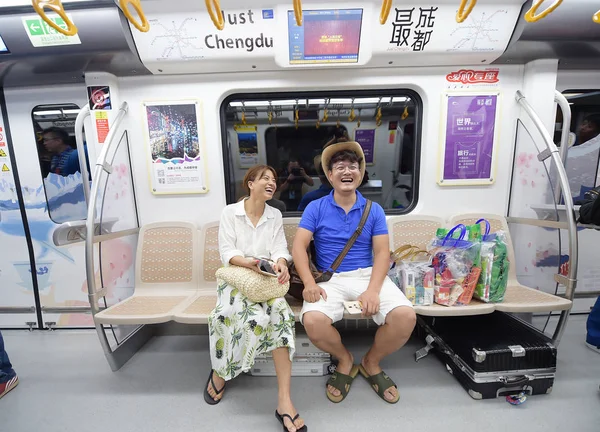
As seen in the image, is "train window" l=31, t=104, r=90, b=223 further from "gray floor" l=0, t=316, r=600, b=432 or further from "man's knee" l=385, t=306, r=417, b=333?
"man's knee" l=385, t=306, r=417, b=333

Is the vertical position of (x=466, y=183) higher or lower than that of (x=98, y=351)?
higher

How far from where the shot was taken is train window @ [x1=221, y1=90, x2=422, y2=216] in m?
2.70

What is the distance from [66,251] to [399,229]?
11.3ft

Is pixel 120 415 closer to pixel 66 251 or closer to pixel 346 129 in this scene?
pixel 66 251

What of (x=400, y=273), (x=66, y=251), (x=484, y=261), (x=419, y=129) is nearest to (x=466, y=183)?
(x=419, y=129)

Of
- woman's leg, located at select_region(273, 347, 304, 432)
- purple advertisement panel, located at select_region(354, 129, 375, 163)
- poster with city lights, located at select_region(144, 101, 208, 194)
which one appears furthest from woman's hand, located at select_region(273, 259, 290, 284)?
purple advertisement panel, located at select_region(354, 129, 375, 163)

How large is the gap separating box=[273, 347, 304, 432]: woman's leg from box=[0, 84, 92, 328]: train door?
8.00 feet

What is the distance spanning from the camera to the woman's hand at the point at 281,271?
5.93ft

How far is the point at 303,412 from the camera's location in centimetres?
171

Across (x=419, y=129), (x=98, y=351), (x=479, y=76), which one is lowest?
(x=98, y=351)

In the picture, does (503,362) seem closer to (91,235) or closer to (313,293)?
(313,293)

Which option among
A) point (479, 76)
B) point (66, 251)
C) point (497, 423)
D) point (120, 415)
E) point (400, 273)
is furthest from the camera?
point (66, 251)

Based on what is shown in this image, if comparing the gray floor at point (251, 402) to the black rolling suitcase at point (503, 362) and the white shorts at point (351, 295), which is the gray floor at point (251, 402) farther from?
the white shorts at point (351, 295)

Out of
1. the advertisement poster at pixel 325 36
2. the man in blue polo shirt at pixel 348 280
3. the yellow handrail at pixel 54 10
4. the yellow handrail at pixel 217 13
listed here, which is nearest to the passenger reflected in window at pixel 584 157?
the man in blue polo shirt at pixel 348 280
